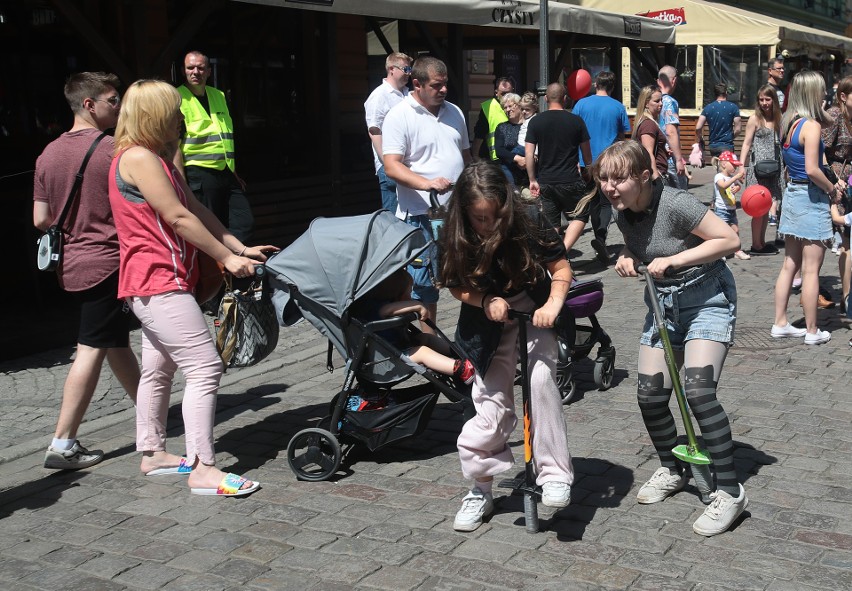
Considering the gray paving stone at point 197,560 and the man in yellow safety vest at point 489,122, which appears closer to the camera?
the gray paving stone at point 197,560

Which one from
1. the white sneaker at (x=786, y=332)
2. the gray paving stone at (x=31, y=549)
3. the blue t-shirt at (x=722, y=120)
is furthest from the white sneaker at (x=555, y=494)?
the blue t-shirt at (x=722, y=120)

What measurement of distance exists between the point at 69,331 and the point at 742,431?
18.1ft

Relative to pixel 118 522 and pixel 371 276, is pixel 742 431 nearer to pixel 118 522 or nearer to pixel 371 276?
pixel 371 276

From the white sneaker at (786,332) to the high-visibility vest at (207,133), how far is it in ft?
15.0

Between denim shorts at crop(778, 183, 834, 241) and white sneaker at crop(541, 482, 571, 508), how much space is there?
13.6ft

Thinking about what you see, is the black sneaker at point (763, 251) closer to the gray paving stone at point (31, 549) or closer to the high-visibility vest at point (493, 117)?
the high-visibility vest at point (493, 117)

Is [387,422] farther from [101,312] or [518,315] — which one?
[101,312]

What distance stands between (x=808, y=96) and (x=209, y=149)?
184 inches

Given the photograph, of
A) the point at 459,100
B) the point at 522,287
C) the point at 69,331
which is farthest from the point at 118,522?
the point at 459,100

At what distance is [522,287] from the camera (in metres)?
4.27

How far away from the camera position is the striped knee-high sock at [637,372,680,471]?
451cm

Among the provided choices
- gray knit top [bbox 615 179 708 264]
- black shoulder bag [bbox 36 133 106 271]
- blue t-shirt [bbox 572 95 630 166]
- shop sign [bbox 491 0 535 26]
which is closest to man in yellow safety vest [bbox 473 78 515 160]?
shop sign [bbox 491 0 535 26]

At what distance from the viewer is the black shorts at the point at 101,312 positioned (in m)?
5.39

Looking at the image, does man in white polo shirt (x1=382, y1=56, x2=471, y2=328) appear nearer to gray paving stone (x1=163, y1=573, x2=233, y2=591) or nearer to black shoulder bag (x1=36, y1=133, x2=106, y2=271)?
black shoulder bag (x1=36, y1=133, x2=106, y2=271)
